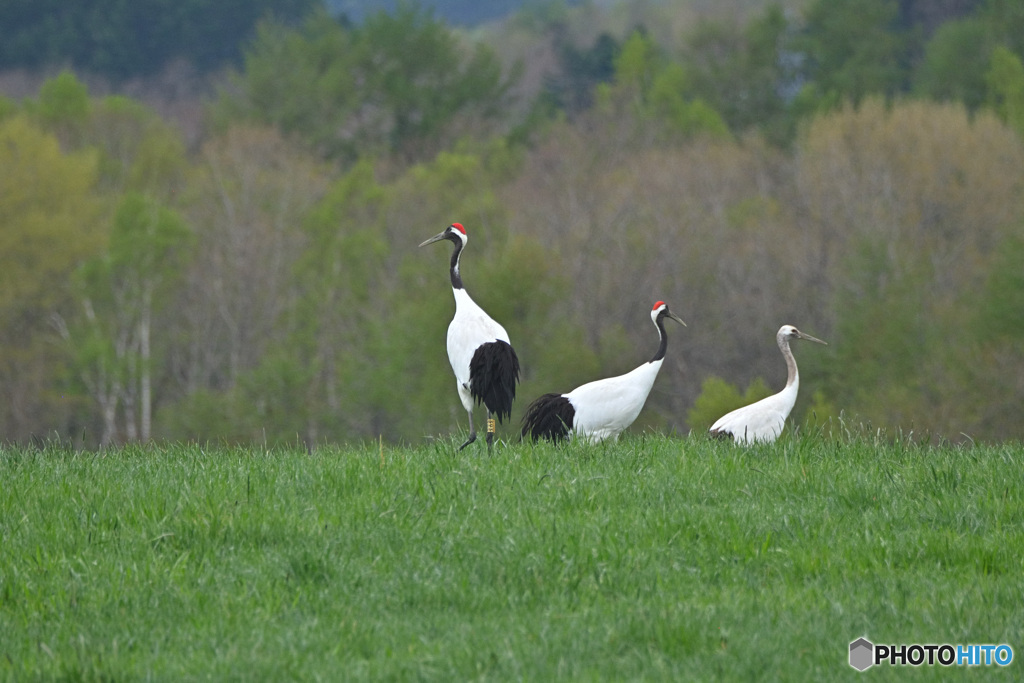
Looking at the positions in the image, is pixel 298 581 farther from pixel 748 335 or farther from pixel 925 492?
pixel 748 335

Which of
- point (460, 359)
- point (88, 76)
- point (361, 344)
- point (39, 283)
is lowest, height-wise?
point (361, 344)

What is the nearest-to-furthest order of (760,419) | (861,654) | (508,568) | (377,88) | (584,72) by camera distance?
(861,654)
(508,568)
(760,419)
(377,88)
(584,72)

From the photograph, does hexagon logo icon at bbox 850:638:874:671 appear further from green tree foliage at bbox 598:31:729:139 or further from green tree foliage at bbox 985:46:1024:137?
green tree foliage at bbox 598:31:729:139

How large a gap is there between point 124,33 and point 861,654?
349 feet

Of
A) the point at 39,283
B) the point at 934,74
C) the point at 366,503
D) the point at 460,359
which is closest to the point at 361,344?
the point at 39,283

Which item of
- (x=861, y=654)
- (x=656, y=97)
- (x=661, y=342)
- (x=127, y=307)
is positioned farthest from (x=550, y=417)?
(x=656, y=97)

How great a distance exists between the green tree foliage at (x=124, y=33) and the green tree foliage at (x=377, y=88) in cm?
2187

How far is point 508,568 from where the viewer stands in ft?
20.6

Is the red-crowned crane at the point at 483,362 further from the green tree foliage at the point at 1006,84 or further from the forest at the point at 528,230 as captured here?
the green tree foliage at the point at 1006,84

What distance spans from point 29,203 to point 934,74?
152ft

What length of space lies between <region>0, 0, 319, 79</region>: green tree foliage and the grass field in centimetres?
9859

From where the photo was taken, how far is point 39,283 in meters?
58.5

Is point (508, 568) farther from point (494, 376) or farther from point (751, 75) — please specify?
point (751, 75)

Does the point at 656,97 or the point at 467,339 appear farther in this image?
the point at 656,97
